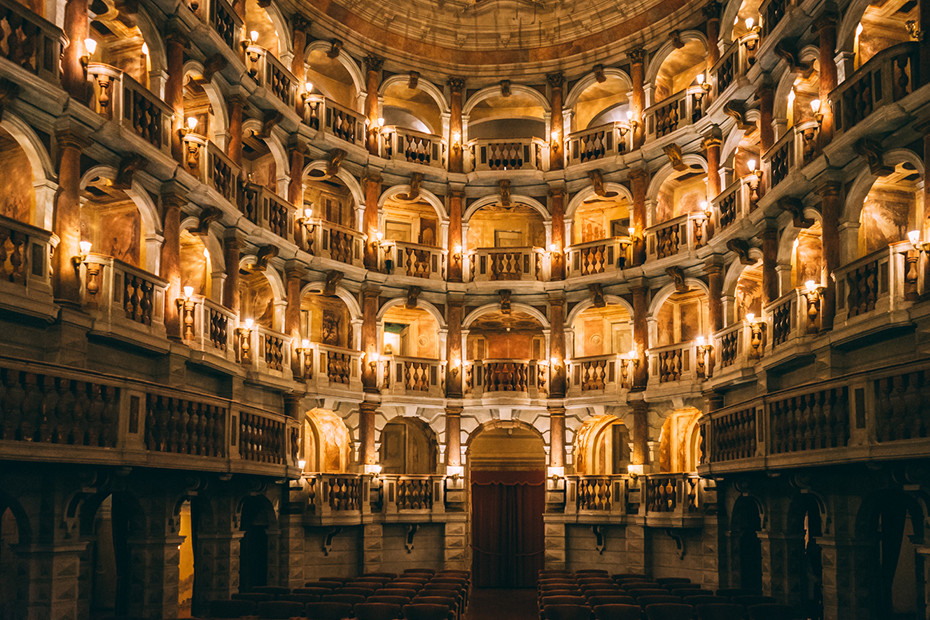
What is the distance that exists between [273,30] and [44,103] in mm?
12644

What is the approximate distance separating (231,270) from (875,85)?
14.4 m

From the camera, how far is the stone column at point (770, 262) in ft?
69.5

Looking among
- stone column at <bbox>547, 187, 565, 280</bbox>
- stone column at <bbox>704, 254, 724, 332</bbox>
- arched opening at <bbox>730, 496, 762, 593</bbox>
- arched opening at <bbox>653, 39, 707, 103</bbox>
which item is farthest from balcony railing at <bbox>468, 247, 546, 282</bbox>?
arched opening at <bbox>730, 496, 762, 593</bbox>

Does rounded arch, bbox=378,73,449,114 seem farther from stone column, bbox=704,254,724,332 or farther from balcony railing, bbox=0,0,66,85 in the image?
balcony railing, bbox=0,0,66,85

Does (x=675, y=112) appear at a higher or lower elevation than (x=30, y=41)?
higher

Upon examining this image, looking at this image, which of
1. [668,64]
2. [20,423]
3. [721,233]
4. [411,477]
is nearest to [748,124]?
[721,233]

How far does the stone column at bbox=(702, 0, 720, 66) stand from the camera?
2544cm

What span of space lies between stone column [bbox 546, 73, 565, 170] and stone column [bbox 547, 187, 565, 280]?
0.90m

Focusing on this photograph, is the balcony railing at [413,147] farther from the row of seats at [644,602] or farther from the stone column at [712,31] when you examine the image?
the row of seats at [644,602]

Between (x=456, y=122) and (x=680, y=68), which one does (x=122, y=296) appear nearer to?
(x=456, y=122)

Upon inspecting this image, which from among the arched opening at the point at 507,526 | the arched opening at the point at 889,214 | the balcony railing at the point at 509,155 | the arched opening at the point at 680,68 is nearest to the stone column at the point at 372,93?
the balcony railing at the point at 509,155

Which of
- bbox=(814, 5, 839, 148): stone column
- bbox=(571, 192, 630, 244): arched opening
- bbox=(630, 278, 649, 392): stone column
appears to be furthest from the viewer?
bbox=(571, 192, 630, 244): arched opening

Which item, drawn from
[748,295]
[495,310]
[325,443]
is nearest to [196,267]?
[325,443]

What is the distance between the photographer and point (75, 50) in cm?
1565
